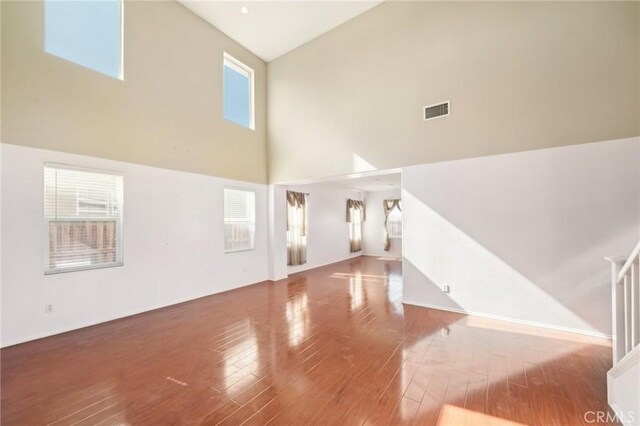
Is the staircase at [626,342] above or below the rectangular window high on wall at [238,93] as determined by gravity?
below

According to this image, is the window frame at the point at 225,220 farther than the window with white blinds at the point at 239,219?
No

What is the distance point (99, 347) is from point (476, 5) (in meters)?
6.80

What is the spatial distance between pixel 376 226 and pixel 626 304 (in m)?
7.90

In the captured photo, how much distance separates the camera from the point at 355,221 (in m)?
9.61

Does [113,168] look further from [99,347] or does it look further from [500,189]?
[500,189]

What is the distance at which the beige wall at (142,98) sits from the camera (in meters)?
3.12

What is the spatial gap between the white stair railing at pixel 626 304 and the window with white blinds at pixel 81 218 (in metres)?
5.63

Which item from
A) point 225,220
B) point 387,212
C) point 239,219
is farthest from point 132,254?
point 387,212

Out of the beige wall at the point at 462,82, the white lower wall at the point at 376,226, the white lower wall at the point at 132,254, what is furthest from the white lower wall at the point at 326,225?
the beige wall at the point at 462,82

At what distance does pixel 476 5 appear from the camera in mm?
3855

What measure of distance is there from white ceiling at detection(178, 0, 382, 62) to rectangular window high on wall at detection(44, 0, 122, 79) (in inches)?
54.4

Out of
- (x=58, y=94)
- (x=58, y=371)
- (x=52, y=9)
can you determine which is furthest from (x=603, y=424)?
(x=52, y=9)
